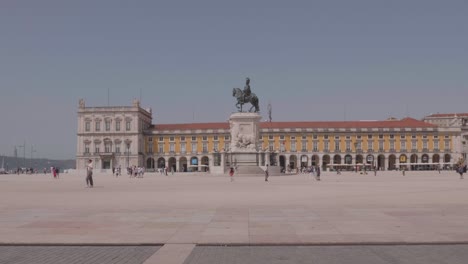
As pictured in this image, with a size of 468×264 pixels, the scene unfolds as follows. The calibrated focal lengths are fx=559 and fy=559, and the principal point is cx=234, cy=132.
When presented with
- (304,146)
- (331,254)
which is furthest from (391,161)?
(331,254)

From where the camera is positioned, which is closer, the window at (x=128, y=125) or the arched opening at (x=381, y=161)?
the window at (x=128, y=125)

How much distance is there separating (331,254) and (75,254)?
13.2ft

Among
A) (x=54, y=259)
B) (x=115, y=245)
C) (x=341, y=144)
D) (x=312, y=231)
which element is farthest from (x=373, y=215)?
(x=341, y=144)

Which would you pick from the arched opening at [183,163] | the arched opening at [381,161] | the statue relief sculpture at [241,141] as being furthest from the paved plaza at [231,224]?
the arched opening at [381,161]

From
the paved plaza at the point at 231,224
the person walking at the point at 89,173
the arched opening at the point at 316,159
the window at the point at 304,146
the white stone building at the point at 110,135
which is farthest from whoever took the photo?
the arched opening at the point at 316,159

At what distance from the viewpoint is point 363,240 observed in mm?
9750

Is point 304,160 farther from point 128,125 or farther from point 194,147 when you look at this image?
point 128,125

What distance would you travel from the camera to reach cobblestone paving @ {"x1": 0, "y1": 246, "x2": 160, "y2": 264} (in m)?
8.27

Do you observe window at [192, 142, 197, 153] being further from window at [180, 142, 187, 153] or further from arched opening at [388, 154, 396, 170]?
arched opening at [388, 154, 396, 170]

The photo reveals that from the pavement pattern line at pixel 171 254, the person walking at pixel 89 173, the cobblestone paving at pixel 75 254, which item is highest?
the person walking at pixel 89 173

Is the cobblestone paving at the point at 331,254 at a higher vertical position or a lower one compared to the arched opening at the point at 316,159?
higher

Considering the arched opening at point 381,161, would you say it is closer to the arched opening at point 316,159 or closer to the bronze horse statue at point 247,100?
the arched opening at point 316,159

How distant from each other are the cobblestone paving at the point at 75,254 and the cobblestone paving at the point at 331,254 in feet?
→ 2.83

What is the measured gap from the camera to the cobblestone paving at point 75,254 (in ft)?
27.1
